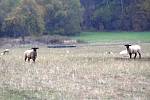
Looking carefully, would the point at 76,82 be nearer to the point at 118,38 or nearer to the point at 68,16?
the point at 118,38

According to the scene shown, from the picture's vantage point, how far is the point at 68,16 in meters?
100

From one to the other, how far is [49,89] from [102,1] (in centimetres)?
10326

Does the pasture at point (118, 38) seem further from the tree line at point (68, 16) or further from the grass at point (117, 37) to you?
the tree line at point (68, 16)

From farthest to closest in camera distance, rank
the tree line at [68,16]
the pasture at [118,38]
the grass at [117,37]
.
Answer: the grass at [117,37]
the pasture at [118,38]
the tree line at [68,16]

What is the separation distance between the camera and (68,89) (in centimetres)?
1894

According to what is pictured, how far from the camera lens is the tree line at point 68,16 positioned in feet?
266

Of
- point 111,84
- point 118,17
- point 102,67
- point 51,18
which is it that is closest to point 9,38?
point 51,18

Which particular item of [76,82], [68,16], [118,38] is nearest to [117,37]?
[118,38]

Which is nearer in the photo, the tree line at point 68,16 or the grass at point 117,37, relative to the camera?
the tree line at point 68,16

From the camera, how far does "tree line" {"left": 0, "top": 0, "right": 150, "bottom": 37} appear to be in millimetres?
81188

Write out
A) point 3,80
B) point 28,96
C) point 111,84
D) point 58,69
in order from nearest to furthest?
point 28,96, point 111,84, point 3,80, point 58,69

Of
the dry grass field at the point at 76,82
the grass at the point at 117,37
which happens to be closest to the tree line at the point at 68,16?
the grass at the point at 117,37

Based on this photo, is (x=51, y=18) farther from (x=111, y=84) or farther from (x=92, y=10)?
(x=111, y=84)

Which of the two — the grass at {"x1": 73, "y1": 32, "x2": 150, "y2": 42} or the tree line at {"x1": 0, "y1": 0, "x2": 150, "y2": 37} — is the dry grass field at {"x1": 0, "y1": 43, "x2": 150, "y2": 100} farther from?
the grass at {"x1": 73, "y1": 32, "x2": 150, "y2": 42}
